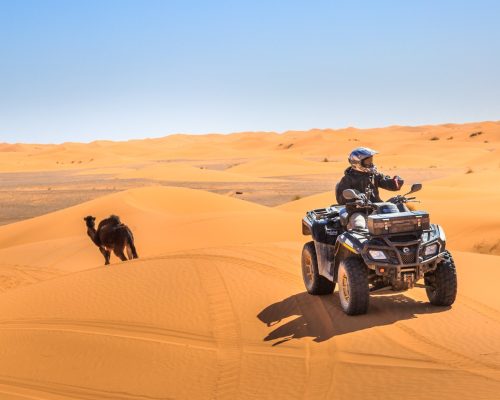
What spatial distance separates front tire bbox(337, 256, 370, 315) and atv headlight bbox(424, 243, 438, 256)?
690 millimetres

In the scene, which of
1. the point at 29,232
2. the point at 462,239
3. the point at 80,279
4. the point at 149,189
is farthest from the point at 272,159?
the point at 80,279

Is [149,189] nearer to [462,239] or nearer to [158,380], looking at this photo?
[462,239]

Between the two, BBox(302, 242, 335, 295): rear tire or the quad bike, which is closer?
the quad bike

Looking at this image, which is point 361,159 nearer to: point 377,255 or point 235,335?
point 377,255

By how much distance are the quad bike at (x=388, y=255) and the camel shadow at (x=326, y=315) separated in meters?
0.18

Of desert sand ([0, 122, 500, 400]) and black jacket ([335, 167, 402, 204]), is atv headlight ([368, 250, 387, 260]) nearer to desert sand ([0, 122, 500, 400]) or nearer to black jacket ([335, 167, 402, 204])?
desert sand ([0, 122, 500, 400])

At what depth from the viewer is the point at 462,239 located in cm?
1628

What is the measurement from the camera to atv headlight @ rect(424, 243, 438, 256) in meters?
7.23

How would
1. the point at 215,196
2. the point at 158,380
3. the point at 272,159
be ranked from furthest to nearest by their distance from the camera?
the point at 272,159 → the point at 215,196 → the point at 158,380

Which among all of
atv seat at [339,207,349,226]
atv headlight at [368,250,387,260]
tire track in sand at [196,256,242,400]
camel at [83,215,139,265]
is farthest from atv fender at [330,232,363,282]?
camel at [83,215,139,265]

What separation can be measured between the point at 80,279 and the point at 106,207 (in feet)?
46.9

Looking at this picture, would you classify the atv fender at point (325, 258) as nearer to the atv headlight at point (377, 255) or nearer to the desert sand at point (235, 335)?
the desert sand at point (235, 335)

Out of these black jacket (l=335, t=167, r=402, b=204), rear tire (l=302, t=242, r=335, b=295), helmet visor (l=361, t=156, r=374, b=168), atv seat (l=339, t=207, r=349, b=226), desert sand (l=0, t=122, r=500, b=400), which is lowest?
desert sand (l=0, t=122, r=500, b=400)

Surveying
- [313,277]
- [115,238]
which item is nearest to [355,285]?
[313,277]
